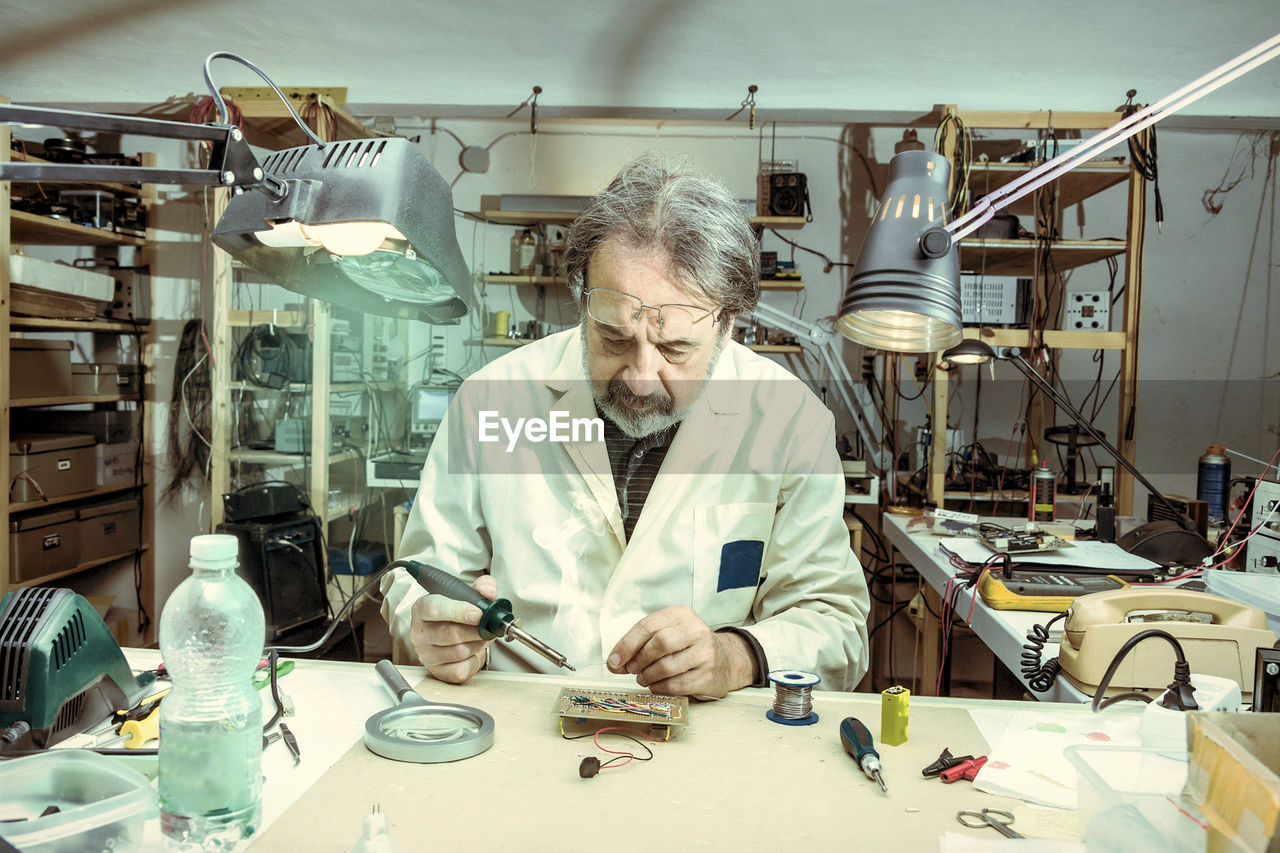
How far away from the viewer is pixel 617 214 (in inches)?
53.7

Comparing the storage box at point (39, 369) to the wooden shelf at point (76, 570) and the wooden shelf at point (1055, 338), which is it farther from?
the wooden shelf at point (1055, 338)

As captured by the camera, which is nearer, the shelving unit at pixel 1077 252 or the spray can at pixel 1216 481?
the spray can at pixel 1216 481

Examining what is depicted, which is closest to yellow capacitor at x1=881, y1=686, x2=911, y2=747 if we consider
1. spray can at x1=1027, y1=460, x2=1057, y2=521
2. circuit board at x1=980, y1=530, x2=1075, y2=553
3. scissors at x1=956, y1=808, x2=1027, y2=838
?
scissors at x1=956, y1=808, x2=1027, y2=838

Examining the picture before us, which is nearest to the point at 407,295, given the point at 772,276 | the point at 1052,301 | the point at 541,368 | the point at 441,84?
the point at 541,368

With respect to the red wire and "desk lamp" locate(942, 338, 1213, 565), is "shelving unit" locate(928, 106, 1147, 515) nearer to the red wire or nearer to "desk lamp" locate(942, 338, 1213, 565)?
"desk lamp" locate(942, 338, 1213, 565)

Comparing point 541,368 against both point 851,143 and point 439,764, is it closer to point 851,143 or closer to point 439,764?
point 439,764

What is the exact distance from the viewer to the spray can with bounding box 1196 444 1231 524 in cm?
225

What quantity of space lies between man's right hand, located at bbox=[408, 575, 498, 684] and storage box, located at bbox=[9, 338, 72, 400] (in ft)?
9.07

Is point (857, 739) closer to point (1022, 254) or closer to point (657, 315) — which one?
point (657, 315)

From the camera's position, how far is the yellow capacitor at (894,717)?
0.88m

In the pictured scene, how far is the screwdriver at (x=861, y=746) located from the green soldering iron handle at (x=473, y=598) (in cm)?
40

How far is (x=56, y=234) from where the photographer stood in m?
3.27

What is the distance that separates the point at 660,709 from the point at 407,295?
1.81 ft

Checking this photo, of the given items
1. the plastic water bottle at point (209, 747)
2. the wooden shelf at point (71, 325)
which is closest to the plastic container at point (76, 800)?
the plastic water bottle at point (209, 747)
